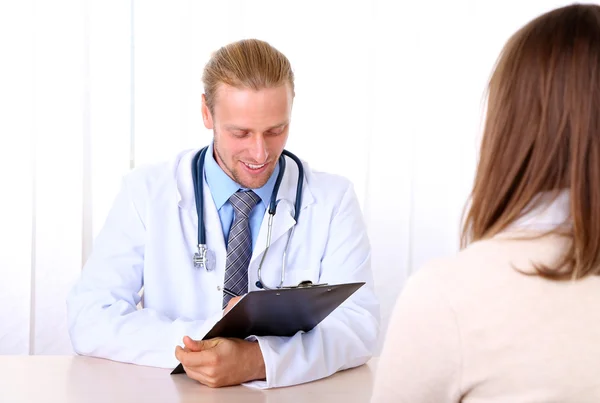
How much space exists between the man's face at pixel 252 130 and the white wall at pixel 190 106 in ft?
3.12

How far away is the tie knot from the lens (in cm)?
205

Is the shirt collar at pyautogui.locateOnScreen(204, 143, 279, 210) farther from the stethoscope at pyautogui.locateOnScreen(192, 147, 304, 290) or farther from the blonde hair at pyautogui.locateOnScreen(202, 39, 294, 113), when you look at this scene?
the blonde hair at pyautogui.locateOnScreen(202, 39, 294, 113)

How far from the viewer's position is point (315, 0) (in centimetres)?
303

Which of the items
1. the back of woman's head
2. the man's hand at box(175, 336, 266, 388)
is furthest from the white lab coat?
the back of woman's head

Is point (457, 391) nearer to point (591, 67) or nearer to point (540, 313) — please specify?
point (540, 313)

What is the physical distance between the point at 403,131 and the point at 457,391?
219 cm

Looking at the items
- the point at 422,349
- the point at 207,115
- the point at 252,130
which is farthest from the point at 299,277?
the point at 422,349

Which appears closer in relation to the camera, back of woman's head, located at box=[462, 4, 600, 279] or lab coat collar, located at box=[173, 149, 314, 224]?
back of woman's head, located at box=[462, 4, 600, 279]

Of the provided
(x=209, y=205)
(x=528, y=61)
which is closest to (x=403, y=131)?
(x=209, y=205)

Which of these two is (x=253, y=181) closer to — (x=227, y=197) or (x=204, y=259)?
(x=227, y=197)

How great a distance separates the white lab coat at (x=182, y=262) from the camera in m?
1.83

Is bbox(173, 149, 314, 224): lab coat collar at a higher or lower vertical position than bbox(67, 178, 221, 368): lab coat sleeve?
higher

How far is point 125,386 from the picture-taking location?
1.57 metres

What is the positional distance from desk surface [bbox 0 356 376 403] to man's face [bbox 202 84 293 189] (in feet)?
1.91
